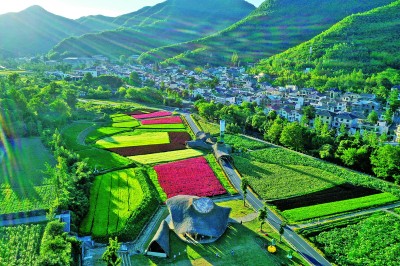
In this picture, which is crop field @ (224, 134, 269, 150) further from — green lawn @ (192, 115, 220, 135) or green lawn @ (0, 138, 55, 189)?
green lawn @ (0, 138, 55, 189)

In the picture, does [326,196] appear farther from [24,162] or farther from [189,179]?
[24,162]

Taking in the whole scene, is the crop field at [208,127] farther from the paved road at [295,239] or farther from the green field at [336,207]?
the green field at [336,207]

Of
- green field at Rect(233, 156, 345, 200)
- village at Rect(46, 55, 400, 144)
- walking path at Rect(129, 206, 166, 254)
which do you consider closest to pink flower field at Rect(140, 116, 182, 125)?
village at Rect(46, 55, 400, 144)

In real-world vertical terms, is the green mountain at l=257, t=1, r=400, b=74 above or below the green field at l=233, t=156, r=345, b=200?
above

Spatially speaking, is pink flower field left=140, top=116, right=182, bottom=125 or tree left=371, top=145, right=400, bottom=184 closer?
tree left=371, top=145, right=400, bottom=184

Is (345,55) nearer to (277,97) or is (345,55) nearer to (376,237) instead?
(277,97)

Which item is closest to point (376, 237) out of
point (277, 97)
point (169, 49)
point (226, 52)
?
point (277, 97)

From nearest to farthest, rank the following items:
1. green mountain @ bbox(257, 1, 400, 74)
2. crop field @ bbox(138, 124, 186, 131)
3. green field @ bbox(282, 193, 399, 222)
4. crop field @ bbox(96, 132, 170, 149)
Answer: green field @ bbox(282, 193, 399, 222) → crop field @ bbox(96, 132, 170, 149) → crop field @ bbox(138, 124, 186, 131) → green mountain @ bbox(257, 1, 400, 74)

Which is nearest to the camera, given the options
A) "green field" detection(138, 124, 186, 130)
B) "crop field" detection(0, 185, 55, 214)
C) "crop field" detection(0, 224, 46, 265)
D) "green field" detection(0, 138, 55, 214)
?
"crop field" detection(0, 224, 46, 265)
